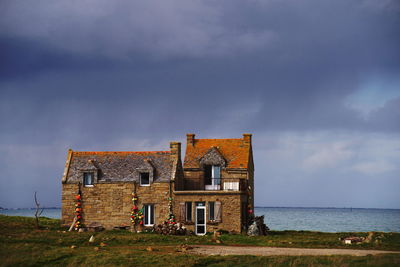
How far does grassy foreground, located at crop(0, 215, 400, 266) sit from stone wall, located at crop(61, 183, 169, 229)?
5.75 meters

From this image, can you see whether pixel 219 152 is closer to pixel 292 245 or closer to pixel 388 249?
pixel 292 245

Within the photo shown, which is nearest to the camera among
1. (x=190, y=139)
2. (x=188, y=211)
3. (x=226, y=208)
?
(x=226, y=208)

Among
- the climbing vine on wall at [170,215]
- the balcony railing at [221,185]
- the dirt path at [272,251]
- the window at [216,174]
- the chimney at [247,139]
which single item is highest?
the chimney at [247,139]

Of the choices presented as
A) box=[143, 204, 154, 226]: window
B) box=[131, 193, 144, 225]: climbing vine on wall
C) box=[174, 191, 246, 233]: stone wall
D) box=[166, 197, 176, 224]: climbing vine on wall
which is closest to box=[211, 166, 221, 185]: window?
box=[174, 191, 246, 233]: stone wall

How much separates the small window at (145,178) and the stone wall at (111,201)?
26.9 inches

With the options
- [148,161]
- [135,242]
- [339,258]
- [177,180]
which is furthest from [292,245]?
[148,161]

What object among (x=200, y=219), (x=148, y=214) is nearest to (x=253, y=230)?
(x=200, y=219)

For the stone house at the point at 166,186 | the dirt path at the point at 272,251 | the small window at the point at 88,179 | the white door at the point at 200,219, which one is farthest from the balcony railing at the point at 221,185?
the dirt path at the point at 272,251

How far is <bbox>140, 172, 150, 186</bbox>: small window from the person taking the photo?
47688 mm

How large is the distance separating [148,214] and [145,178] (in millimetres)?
3464

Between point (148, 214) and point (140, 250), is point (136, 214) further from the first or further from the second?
point (140, 250)

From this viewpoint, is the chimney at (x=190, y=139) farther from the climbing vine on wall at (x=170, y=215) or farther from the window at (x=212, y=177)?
the climbing vine on wall at (x=170, y=215)

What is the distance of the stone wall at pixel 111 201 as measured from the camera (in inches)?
1836

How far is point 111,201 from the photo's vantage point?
47219 millimetres
